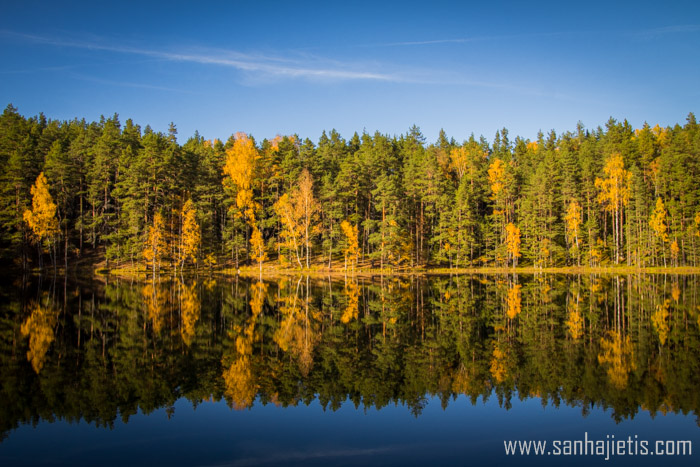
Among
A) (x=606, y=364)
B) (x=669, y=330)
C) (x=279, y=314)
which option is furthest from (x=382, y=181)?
(x=606, y=364)

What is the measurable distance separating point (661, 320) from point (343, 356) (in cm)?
1484

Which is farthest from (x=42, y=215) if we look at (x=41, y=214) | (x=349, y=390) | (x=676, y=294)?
(x=676, y=294)

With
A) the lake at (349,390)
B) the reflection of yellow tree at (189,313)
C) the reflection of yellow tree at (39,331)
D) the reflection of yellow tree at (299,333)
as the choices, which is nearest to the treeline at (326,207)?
the reflection of yellow tree at (189,313)

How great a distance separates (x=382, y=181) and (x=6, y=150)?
172 feet

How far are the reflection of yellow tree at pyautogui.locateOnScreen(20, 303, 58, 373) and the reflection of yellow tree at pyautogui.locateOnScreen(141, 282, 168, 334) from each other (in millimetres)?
3678

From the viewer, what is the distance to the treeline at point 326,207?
5994 centimetres

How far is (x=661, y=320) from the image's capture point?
66.1ft

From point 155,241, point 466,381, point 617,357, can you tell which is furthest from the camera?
point 155,241

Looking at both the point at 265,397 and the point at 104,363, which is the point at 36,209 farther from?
the point at 265,397

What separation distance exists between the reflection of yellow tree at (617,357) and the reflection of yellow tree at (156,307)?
50.1 ft

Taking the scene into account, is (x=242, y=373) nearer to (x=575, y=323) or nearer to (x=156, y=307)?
(x=575, y=323)

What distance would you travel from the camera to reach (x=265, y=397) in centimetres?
1070

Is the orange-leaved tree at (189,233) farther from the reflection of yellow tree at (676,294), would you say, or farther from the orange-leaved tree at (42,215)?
the reflection of yellow tree at (676,294)

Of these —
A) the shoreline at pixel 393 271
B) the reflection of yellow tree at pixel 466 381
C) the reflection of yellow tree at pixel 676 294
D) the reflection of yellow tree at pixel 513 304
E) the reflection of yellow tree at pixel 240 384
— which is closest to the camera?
the reflection of yellow tree at pixel 240 384
